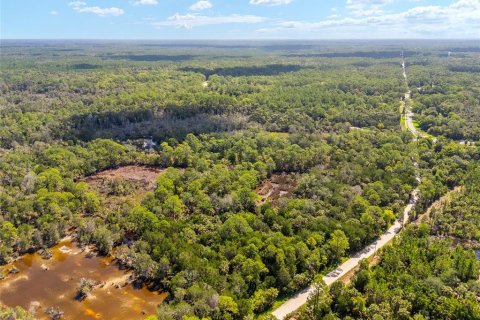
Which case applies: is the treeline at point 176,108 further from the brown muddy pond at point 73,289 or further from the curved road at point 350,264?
the brown muddy pond at point 73,289

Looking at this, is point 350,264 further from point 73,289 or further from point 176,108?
point 176,108

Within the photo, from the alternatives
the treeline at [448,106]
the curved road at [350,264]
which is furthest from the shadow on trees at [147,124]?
the curved road at [350,264]

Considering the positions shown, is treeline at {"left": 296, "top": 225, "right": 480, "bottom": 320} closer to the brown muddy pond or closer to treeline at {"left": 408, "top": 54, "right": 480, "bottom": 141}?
the brown muddy pond

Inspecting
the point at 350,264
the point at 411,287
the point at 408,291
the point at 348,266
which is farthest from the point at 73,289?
the point at 411,287

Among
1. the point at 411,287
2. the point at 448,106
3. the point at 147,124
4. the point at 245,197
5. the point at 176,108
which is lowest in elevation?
the point at 411,287

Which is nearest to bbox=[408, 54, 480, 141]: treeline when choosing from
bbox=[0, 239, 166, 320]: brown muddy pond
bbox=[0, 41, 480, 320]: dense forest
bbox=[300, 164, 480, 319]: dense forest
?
bbox=[0, 41, 480, 320]: dense forest

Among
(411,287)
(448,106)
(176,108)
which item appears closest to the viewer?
(411,287)

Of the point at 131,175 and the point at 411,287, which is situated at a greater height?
the point at 411,287
